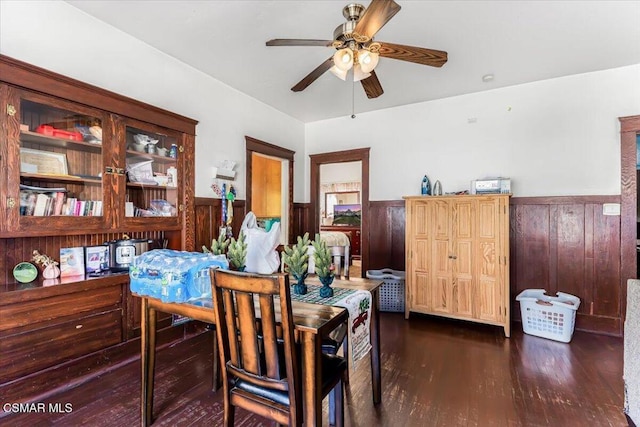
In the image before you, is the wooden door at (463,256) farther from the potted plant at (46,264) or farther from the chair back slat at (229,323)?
the potted plant at (46,264)

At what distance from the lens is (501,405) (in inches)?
81.4

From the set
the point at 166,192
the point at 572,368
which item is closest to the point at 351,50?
the point at 166,192

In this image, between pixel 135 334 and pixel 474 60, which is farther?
pixel 474 60

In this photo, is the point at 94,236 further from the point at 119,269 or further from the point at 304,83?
the point at 304,83

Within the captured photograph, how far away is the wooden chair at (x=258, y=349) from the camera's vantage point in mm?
1285

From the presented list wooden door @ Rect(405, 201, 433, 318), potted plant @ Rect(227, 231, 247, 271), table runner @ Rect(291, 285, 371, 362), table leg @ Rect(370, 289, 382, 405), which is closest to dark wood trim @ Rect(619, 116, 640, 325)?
wooden door @ Rect(405, 201, 433, 318)

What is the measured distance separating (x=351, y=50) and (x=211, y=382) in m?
2.60

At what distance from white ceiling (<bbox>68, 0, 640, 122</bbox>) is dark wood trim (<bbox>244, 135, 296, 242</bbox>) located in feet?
2.37

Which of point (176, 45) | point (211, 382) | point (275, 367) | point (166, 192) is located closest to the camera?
point (275, 367)

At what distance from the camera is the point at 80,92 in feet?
7.68

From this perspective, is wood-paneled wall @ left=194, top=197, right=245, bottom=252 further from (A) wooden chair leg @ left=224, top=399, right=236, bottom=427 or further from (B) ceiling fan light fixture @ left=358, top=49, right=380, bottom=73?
(B) ceiling fan light fixture @ left=358, top=49, right=380, bottom=73

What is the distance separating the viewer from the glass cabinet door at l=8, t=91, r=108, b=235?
2.07 meters

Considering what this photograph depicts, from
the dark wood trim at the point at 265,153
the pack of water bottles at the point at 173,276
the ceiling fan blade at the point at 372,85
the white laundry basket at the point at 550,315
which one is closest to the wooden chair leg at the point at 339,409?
the pack of water bottles at the point at 173,276

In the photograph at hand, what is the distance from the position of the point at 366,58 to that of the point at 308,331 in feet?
5.71
